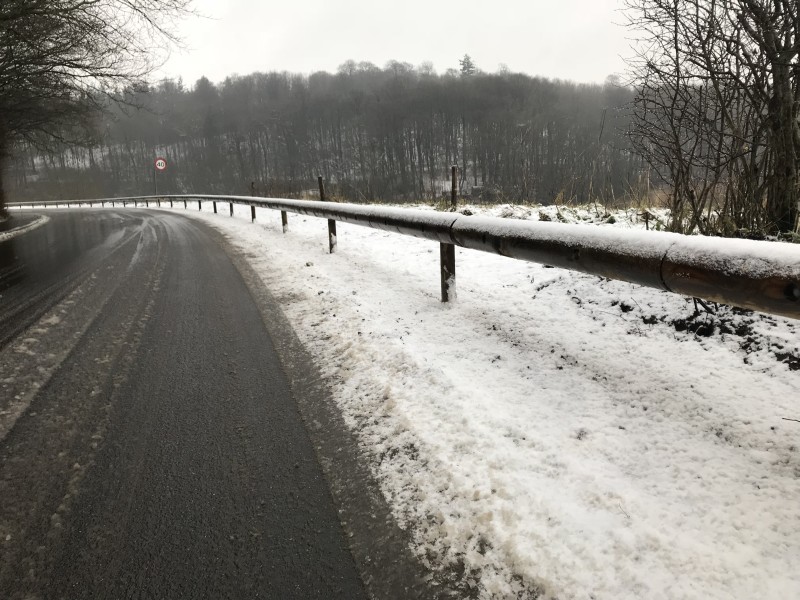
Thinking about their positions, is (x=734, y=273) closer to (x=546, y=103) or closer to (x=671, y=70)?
(x=671, y=70)

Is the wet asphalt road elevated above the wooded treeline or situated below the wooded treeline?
below

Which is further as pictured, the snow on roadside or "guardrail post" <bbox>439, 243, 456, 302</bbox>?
"guardrail post" <bbox>439, 243, 456, 302</bbox>

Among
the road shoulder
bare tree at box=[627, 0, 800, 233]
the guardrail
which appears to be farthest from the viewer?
bare tree at box=[627, 0, 800, 233]

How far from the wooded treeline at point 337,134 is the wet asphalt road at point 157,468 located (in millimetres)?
63943

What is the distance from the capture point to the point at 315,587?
1.41m

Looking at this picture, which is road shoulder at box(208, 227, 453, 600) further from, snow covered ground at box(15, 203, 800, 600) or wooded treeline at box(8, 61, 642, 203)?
wooded treeline at box(8, 61, 642, 203)

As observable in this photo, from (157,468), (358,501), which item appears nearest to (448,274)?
(358,501)

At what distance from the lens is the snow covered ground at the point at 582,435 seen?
1460 millimetres

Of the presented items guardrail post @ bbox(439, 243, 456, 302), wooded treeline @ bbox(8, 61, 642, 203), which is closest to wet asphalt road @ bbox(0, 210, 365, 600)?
guardrail post @ bbox(439, 243, 456, 302)

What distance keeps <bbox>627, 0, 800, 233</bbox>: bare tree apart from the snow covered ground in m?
1.28

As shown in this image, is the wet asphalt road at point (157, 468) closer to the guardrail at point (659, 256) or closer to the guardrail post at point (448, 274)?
the guardrail post at point (448, 274)

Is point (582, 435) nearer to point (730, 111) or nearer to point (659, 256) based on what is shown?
point (659, 256)

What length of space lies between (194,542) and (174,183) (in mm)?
122346

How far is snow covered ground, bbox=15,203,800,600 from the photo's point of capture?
1.46 meters
